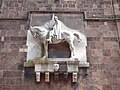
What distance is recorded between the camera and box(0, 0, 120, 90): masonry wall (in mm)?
7543

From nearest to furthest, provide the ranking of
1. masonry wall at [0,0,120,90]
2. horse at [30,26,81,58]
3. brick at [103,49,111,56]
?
1. masonry wall at [0,0,120,90]
2. horse at [30,26,81,58]
3. brick at [103,49,111,56]

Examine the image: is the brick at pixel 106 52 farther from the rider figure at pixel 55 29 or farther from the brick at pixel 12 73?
the brick at pixel 12 73

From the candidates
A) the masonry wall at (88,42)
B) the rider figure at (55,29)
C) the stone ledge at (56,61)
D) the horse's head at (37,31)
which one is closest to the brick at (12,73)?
the masonry wall at (88,42)

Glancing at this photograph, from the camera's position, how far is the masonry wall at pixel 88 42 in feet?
24.7

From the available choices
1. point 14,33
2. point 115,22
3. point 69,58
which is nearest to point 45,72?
point 69,58

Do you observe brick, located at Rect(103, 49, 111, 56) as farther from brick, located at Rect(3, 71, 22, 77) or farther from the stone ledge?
brick, located at Rect(3, 71, 22, 77)

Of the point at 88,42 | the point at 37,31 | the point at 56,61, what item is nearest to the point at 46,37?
the point at 37,31

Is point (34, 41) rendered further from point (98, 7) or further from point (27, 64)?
point (98, 7)

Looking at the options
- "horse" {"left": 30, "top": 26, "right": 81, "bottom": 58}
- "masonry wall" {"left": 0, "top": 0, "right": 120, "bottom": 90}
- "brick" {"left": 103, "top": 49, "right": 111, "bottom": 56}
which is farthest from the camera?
"brick" {"left": 103, "top": 49, "right": 111, "bottom": 56}

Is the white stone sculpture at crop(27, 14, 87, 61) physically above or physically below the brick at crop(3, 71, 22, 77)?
above

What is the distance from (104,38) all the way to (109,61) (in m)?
0.80

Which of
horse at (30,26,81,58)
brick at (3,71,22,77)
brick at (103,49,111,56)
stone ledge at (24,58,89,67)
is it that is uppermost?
horse at (30,26,81,58)

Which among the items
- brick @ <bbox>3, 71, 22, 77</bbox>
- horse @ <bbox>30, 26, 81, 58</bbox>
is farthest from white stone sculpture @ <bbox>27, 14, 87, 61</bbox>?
brick @ <bbox>3, 71, 22, 77</bbox>

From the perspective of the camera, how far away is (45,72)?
7492 millimetres
